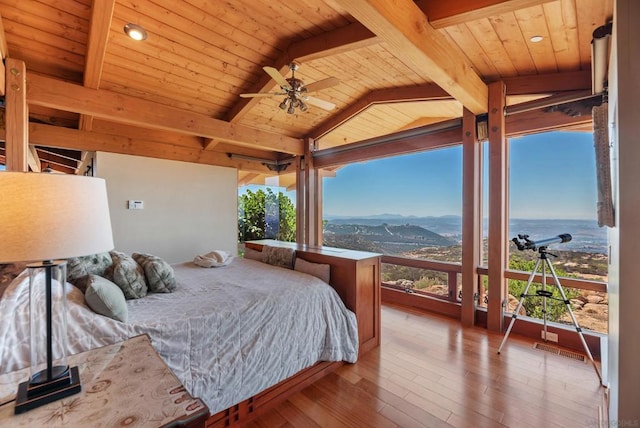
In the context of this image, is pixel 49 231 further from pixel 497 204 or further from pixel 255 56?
pixel 497 204

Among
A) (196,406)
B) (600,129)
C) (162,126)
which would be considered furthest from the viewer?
(162,126)

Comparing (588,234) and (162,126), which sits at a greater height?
(162,126)

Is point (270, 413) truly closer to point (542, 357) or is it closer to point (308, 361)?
point (308, 361)

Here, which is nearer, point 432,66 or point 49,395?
point 49,395

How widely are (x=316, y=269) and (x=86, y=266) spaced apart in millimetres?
1756

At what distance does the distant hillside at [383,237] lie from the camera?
4242 millimetres

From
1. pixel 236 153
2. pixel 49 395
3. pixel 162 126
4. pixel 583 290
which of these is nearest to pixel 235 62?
pixel 162 126

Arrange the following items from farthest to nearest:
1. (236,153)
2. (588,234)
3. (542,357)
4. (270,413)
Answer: (236,153) < (588,234) < (542,357) < (270,413)

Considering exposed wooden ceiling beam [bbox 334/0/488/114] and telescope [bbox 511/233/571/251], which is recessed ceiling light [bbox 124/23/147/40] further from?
telescope [bbox 511/233/571/251]

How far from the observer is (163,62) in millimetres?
3322

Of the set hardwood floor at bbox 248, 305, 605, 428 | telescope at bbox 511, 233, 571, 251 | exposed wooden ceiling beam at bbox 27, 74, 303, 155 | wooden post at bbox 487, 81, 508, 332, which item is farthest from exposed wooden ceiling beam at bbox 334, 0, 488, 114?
exposed wooden ceiling beam at bbox 27, 74, 303, 155

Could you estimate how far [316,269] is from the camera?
2742 mm

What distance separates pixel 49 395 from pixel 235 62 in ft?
11.7

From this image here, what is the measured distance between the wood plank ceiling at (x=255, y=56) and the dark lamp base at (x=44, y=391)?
217 cm
